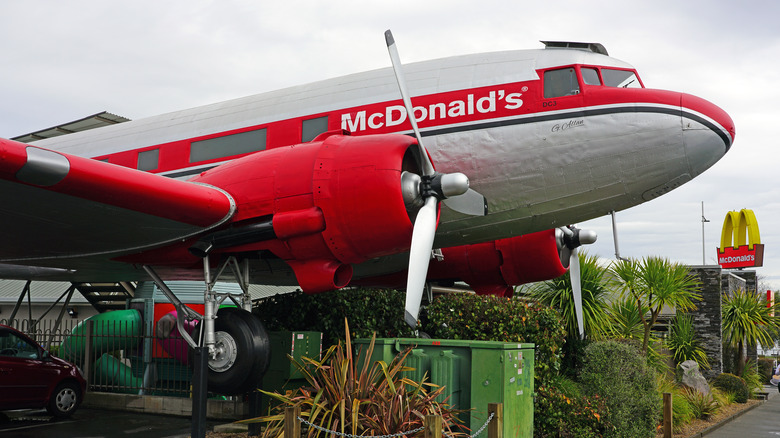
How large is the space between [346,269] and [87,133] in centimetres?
842

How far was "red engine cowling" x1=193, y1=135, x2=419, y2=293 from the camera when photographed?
7859mm

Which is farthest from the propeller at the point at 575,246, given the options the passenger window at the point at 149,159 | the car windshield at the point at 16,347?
the car windshield at the point at 16,347

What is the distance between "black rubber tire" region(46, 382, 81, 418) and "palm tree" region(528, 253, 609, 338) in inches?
406

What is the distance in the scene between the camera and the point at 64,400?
11680mm

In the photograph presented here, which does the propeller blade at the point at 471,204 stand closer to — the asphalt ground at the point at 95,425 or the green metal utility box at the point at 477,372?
the green metal utility box at the point at 477,372

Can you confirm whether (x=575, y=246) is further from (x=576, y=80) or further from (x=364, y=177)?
(x=364, y=177)

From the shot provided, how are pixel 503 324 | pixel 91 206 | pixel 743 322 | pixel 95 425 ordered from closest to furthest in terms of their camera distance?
pixel 91 206 < pixel 503 324 < pixel 95 425 < pixel 743 322

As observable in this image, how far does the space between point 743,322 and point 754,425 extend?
11.0m

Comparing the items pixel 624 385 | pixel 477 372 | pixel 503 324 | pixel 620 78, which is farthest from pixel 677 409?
pixel 477 372

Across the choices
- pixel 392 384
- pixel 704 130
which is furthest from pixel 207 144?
pixel 704 130

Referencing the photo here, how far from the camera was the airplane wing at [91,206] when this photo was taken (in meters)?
6.93

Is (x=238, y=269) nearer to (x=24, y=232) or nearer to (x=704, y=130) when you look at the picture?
(x=24, y=232)

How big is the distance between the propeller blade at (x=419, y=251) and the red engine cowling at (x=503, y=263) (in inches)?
214

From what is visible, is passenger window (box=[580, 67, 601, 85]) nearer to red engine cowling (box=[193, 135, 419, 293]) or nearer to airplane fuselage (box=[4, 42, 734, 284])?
airplane fuselage (box=[4, 42, 734, 284])
